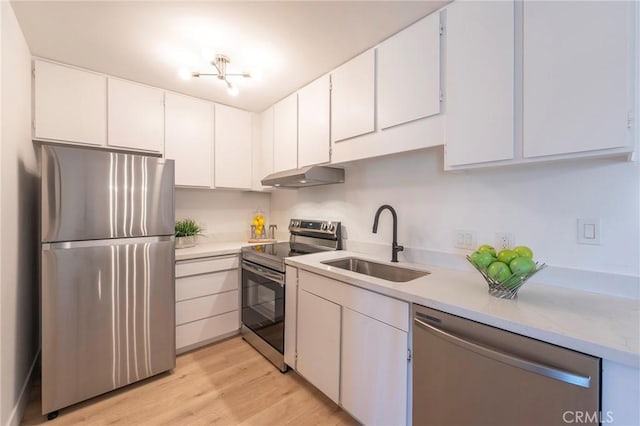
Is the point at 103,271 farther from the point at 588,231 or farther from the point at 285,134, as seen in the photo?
the point at 588,231

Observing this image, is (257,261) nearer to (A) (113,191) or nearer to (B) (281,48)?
(A) (113,191)

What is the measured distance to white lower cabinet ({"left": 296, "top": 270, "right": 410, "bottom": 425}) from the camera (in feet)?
4.13

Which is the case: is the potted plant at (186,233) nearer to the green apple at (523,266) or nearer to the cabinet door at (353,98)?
the cabinet door at (353,98)

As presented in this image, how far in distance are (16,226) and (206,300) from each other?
131cm

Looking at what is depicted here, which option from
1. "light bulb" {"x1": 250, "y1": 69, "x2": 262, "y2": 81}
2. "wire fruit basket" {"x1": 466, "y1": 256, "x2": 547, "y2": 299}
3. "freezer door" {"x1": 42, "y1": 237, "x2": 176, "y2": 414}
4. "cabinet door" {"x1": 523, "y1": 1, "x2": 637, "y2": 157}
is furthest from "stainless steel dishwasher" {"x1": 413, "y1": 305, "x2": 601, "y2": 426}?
"light bulb" {"x1": 250, "y1": 69, "x2": 262, "y2": 81}

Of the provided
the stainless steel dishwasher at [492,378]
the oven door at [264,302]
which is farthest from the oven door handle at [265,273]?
the stainless steel dishwasher at [492,378]

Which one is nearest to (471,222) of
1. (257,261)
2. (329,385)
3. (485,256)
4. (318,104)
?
(485,256)

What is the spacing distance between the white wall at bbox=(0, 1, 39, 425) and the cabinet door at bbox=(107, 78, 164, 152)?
0.47 metres

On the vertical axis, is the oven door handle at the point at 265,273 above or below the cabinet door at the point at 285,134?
below

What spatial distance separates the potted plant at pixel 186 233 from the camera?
8.26 feet

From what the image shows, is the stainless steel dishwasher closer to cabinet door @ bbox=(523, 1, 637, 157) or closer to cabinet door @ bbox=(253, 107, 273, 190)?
cabinet door @ bbox=(523, 1, 637, 157)

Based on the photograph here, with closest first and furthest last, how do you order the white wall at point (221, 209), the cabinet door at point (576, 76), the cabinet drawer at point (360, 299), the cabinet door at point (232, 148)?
1. the cabinet door at point (576, 76)
2. the cabinet drawer at point (360, 299)
3. the cabinet door at point (232, 148)
4. the white wall at point (221, 209)

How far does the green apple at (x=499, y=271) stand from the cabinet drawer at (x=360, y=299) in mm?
380

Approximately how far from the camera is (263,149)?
2.92 m
